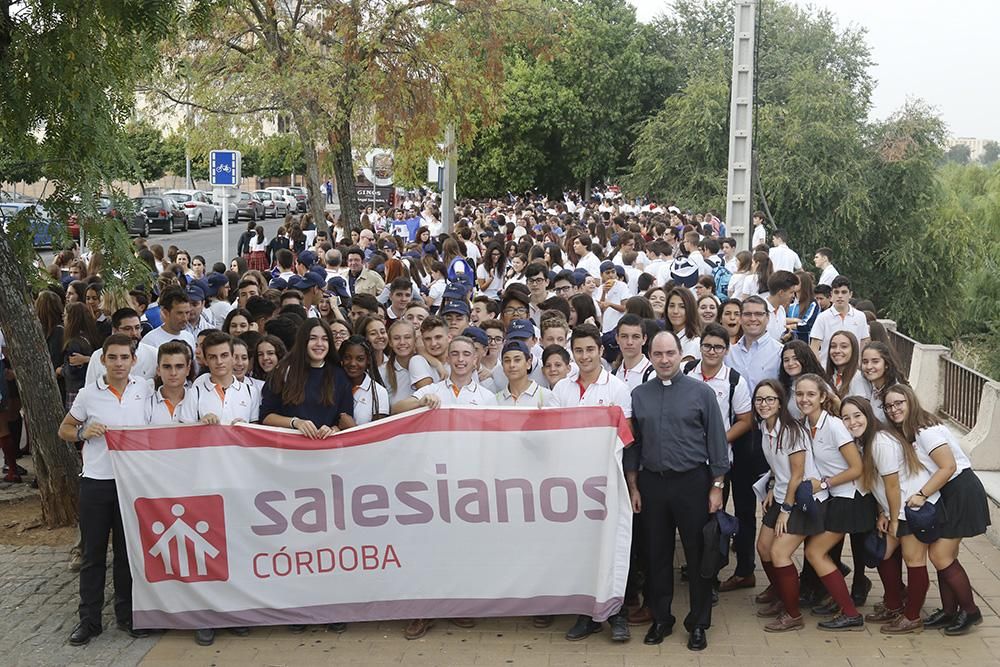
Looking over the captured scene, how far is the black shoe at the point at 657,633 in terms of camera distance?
7.25 metres

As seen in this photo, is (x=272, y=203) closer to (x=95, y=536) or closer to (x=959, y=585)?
(x=95, y=536)

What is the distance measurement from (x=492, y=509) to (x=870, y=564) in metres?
2.29

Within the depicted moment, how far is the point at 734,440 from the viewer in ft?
26.3

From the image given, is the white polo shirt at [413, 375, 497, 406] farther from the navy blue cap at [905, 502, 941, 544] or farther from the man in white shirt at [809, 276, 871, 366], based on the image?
the man in white shirt at [809, 276, 871, 366]

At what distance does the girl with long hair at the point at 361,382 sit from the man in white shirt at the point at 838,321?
16.3ft

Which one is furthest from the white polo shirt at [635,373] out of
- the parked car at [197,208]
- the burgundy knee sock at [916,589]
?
the parked car at [197,208]

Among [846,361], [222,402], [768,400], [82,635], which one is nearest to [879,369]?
[846,361]

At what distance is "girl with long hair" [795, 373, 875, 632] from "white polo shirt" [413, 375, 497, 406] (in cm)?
190

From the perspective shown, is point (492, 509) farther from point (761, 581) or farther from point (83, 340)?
point (83, 340)

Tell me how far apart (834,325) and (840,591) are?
14.3 ft

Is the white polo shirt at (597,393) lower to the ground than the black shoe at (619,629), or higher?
higher

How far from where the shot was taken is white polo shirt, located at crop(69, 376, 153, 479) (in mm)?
7359

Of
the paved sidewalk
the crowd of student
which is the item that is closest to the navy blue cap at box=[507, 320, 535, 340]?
the crowd of student

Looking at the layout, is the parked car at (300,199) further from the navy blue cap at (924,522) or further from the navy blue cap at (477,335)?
the navy blue cap at (924,522)
